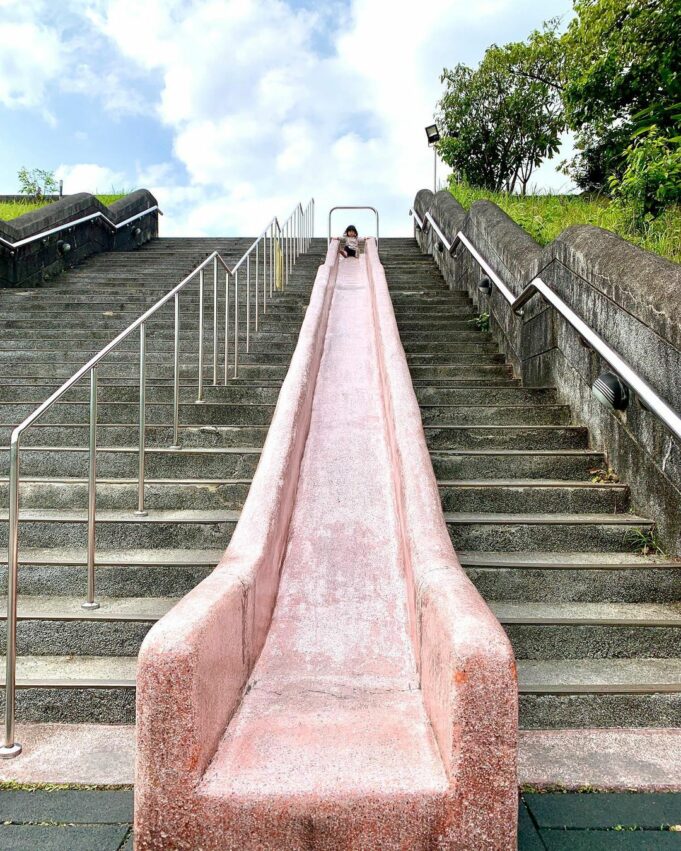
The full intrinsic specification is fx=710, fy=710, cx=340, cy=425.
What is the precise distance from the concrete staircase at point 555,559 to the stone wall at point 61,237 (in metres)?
6.83

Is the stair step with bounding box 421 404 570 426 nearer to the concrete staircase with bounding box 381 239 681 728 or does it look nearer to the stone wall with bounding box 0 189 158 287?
the concrete staircase with bounding box 381 239 681 728

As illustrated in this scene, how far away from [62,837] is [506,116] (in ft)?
59.8

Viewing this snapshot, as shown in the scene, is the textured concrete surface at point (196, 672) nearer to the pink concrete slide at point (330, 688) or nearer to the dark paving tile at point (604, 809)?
the pink concrete slide at point (330, 688)

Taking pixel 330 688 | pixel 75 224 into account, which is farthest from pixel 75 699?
pixel 75 224

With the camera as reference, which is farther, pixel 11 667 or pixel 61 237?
pixel 61 237

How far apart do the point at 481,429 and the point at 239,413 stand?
5.80 ft

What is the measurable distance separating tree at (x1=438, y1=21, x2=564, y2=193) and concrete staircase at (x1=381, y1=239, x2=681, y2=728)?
43.7 ft

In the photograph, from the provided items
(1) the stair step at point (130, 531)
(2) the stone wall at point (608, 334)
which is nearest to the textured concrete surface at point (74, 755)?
(1) the stair step at point (130, 531)

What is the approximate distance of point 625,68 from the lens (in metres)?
10.0

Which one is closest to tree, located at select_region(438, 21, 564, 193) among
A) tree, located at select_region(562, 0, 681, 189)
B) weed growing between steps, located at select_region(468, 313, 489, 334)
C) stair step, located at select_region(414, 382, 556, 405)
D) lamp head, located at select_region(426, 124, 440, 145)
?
lamp head, located at select_region(426, 124, 440, 145)

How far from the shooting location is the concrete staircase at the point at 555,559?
2883 millimetres

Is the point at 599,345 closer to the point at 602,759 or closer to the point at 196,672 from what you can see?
the point at 602,759

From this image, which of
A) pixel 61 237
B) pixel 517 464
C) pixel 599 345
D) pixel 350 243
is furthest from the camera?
pixel 350 243

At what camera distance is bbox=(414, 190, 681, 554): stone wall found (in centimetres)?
371
